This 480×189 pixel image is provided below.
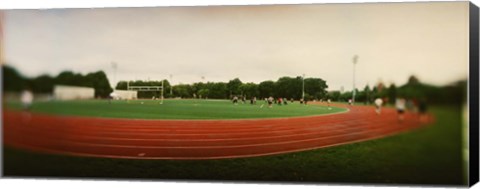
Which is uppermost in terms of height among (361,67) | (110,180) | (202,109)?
(361,67)

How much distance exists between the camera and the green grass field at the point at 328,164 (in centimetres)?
663

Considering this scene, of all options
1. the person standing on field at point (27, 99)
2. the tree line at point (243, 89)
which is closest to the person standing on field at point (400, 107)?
the tree line at point (243, 89)

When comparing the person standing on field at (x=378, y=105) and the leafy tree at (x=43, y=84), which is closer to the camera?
the person standing on field at (x=378, y=105)

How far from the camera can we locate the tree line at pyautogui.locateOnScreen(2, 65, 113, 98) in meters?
7.51

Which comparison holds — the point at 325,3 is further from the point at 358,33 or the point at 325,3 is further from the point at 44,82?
the point at 44,82

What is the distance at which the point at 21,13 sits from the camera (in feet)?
25.1

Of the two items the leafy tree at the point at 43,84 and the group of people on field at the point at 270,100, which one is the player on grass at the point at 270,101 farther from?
the leafy tree at the point at 43,84

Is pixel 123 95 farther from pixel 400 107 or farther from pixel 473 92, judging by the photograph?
pixel 473 92

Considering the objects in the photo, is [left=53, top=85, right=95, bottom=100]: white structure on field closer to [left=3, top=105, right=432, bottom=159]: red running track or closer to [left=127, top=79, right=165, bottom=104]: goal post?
[left=3, top=105, right=432, bottom=159]: red running track

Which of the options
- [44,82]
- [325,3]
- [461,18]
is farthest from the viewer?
[44,82]

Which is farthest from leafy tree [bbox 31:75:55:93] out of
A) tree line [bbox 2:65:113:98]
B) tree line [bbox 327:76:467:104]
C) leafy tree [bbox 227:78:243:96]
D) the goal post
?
tree line [bbox 327:76:467:104]

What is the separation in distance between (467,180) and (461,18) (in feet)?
5.36

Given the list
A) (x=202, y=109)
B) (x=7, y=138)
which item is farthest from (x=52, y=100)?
(x=202, y=109)

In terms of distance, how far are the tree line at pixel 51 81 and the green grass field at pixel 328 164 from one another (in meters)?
0.76
